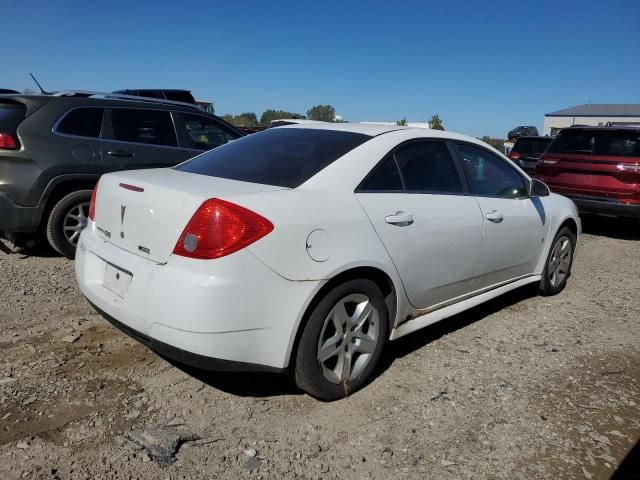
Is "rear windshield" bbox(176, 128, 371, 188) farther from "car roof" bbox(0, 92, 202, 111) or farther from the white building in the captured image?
the white building

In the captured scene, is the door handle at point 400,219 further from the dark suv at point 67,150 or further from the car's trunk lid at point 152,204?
the dark suv at point 67,150

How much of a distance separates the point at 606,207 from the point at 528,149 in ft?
16.3

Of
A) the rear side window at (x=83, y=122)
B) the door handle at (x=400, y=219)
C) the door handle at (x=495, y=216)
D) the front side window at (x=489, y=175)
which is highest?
the rear side window at (x=83, y=122)

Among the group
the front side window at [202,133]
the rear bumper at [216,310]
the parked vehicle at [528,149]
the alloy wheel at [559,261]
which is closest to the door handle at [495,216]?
the alloy wheel at [559,261]

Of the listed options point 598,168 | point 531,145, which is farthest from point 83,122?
point 531,145

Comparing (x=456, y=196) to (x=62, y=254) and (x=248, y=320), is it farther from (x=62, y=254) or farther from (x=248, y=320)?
(x=62, y=254)

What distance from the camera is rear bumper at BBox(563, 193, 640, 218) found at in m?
7.79

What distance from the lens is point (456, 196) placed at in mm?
3711

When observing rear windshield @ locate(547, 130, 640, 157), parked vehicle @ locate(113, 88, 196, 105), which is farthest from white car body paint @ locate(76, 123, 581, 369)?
→ parked vehicle @ locate(113, 88, 196, 105)

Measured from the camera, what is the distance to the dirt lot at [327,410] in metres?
2.48

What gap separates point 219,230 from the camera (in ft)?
8.18

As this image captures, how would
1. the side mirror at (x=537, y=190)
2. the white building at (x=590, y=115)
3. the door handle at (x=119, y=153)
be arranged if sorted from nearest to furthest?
the side mirror at (x=537, y=190), the door handle at (x=119, y=153), the white building at (x=590, y=115)

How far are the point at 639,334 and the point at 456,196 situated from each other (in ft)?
6.88

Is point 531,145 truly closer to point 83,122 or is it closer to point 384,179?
point 83,122
